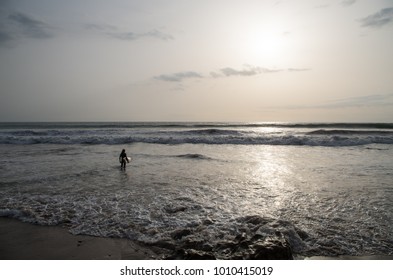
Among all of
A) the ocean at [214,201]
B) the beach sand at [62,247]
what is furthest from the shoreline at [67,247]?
the ocean at [214,201]

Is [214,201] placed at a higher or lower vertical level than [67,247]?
higher

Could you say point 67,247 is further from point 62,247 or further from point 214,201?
point 214,201

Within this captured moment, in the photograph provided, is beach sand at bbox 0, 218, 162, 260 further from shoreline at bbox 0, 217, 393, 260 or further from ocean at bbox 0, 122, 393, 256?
ocean at bbox 0, 122, 393, 256

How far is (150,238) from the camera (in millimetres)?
5453

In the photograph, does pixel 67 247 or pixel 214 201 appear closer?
pixel 67 247

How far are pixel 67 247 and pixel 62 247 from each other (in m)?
0.09

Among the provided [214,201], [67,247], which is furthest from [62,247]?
[214,201]

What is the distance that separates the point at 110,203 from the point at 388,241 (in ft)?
22.4

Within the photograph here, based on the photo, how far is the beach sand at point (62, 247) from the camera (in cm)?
477

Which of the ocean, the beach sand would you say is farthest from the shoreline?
the ocean

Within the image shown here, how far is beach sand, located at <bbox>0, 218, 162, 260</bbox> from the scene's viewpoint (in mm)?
4766

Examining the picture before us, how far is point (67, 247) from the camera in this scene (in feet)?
16.6
